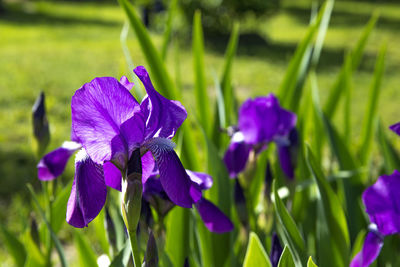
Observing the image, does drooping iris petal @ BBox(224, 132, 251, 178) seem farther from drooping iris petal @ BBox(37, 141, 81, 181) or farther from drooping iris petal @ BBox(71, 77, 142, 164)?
drooping iris petal @ BBox(71, 77, 142, 164)

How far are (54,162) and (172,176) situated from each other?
0.43 m

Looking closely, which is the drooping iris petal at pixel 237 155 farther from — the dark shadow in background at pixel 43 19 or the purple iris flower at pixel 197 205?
the dark shadow in background at pixel 43 19

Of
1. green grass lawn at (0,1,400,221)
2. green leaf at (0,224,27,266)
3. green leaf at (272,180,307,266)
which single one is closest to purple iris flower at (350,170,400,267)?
green leaf at (272,180,307,266)

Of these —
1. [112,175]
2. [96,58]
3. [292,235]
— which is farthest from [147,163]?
[96,58]

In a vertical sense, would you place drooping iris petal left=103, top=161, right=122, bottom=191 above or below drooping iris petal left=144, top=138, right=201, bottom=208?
below

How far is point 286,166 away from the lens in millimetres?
1323

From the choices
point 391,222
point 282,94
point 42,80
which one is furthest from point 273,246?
point 42,80

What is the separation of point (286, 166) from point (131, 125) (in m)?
0.68

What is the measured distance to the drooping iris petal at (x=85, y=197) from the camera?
694 mm

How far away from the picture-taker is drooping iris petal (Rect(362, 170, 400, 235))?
2.93 ft

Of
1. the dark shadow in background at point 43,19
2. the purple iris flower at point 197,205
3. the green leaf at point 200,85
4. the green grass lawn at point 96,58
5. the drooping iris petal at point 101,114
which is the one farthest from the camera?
the dark shadow in background at point 43,19

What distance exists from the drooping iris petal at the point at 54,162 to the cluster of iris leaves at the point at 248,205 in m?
0.07

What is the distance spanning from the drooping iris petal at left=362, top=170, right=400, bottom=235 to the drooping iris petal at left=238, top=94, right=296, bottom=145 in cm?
40

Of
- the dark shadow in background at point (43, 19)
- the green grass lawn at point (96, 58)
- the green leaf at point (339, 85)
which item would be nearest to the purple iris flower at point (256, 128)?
the green leaf at point (339, 85)
